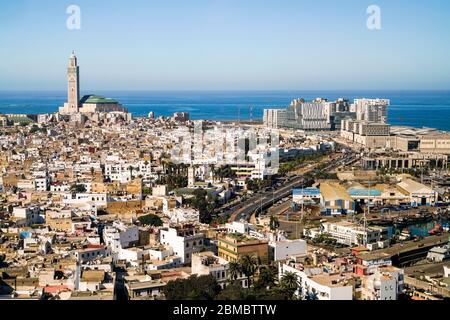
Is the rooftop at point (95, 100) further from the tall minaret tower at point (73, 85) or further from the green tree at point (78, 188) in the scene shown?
the green tree at point (78, 188)

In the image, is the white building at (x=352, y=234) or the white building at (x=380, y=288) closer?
the white building at (x=380, y=288)

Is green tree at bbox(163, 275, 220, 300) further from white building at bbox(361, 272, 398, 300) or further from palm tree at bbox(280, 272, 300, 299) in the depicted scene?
white building at bbox(361, 272, 398, 300)

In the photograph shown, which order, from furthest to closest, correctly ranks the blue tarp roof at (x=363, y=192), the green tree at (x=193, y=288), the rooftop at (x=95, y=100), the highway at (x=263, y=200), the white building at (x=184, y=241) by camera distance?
the rooftop at (x=95, y=100) → the blue tarp roof at (x=363, y=192) → the highway at (x=263, y=200) → the white building at (x=184, y=241) → the green tree at (x=193, y=288)

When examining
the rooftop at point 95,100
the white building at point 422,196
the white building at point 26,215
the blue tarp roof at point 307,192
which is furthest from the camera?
the rooftop at point 95,100

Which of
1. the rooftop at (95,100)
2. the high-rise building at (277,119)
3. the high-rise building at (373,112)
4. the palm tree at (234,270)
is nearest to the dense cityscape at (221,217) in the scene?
the palm tree at (234,270)

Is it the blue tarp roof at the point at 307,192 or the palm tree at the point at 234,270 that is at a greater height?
the palm tree at the point at 234,270

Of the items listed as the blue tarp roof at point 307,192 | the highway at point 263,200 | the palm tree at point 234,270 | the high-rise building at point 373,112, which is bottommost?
the highway at point 263,200

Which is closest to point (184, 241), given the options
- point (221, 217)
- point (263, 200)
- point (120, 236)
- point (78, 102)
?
point (120, 236)
